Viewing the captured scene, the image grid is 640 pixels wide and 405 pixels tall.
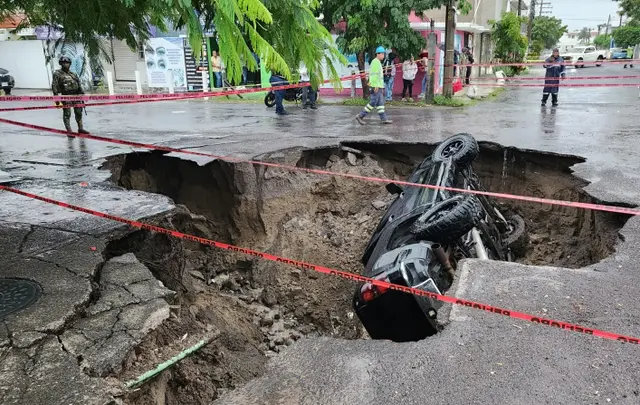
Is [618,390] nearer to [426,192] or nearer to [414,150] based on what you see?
[426,192]

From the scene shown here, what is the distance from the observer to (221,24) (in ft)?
8.25

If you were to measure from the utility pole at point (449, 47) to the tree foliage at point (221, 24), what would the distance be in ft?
43.4

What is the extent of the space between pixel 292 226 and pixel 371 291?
157 inches

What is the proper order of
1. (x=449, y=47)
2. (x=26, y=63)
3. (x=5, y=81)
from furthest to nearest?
(x=26, y=63), (x=5, y=81), (x=449, y=47)

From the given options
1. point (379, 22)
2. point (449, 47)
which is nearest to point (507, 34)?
point (449, 47)

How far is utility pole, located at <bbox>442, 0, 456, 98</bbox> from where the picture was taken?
50.2 feet

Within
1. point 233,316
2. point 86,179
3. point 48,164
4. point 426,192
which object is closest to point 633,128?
point 426,192

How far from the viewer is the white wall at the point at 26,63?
86.6ft

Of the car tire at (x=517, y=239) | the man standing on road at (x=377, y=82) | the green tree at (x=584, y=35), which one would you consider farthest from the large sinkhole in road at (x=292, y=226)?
the green tree at (x=584, y=35)

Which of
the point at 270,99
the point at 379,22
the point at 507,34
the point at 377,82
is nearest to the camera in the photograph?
the point at 377,82

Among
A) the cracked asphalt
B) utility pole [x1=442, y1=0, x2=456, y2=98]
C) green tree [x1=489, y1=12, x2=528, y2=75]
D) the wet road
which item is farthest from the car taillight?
green tree [x1=489, y1=12, x2=528, y2=75]

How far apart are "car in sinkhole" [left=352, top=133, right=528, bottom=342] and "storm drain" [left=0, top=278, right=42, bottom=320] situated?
7.40ft

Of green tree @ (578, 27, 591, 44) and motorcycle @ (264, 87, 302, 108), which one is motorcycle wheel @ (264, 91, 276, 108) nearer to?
motorcycle @ (264, 87, 302, 108)

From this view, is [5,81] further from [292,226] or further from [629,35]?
[629,35]
